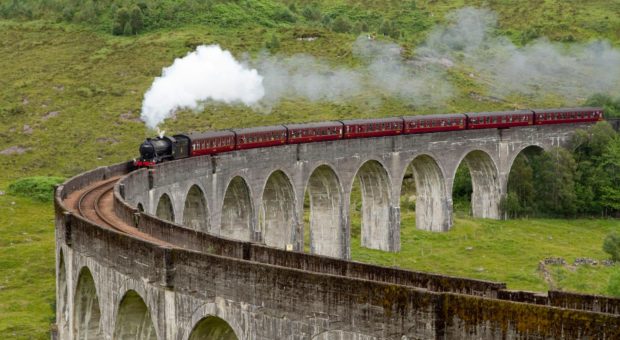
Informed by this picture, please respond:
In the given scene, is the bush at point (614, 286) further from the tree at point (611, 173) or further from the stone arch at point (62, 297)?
the tree at point (611, 173)

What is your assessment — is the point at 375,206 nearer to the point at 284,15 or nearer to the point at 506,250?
the point at 506,250

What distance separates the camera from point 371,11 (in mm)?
126562

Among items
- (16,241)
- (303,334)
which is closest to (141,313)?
(303,334)

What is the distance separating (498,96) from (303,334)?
77119 mm

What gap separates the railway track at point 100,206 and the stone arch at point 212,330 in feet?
15.0

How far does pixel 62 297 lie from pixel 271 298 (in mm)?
16523

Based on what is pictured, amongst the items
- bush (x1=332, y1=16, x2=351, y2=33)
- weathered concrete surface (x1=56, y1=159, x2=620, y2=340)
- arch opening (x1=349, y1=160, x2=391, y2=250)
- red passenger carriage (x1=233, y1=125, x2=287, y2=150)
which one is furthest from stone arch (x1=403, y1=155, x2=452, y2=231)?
bush (x1=332, y1=16, x2=351, y2=33)

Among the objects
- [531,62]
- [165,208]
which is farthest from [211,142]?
[531,62]

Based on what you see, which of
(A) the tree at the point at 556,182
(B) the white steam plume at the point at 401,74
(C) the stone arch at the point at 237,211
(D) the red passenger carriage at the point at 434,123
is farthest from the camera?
(B) the white steam plume at the point at 401,74

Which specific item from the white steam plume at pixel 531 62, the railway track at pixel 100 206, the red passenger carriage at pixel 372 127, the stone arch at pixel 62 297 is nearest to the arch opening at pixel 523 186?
the red passenger carriage at pixel 372 127

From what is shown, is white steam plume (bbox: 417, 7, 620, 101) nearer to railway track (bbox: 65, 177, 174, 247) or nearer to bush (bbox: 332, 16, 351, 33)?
bush (bbox: 332, 16, 351, 33)

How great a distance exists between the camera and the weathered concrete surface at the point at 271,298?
1964cm

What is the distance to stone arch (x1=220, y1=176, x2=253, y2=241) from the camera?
185 ft

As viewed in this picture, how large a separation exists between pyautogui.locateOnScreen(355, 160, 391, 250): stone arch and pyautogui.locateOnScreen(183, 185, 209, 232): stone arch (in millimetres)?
15332
